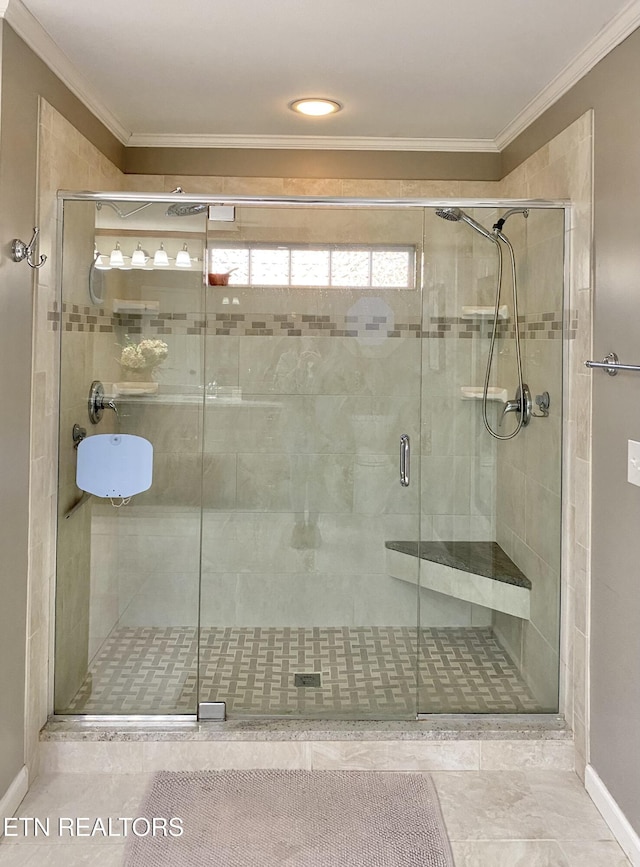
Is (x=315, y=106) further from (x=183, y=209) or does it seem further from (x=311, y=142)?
(x=183, y=209)

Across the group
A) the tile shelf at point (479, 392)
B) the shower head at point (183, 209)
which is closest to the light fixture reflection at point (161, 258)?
the shower head at point (183, 209)

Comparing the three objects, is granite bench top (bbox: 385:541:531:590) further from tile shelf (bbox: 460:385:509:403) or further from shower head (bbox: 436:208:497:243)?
shower head (bbox: 436:208:497:243)

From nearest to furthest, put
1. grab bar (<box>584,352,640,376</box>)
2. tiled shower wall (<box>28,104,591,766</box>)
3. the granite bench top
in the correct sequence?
1. grab bar (<box>584,352,640,376</box>)
2. tiled shower wall (<box>28,104,591,766</box>)
3. the granite bench top

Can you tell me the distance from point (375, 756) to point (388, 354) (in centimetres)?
144

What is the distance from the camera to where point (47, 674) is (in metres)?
2.58

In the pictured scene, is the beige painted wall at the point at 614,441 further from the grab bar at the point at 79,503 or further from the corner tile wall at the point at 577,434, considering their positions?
the grab bar at the point at 79,503

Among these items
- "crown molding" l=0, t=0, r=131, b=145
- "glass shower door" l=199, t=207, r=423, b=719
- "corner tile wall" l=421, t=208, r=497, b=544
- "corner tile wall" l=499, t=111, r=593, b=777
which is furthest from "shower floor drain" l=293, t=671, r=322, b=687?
"crown molding" l=0, t=0, r=131, b=145

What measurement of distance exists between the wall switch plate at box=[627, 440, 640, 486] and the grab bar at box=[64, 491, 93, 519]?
1.85m

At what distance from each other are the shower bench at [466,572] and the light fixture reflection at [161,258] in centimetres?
133

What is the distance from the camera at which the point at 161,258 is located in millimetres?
2652

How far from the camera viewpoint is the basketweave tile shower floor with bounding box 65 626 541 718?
2.67 m

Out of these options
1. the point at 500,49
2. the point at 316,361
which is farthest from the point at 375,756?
the point at 500,49

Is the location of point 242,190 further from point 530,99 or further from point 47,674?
point 47,674

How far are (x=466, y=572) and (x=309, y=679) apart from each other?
723 millimetres
